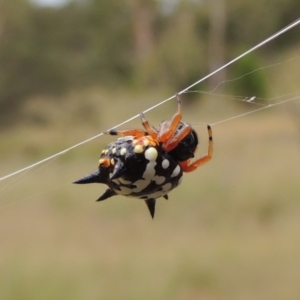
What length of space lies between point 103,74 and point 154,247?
701 centimetres

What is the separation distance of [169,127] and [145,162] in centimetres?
10

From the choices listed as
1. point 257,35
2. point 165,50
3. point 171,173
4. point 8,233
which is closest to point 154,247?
point 8,233

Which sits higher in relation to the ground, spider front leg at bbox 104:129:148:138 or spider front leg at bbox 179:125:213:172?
spider front leg at bbox 104:129:148:138

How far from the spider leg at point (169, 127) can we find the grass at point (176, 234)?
48 cm

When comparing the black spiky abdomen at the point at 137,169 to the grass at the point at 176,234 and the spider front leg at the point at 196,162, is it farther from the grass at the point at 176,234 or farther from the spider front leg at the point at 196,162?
the grass at the point at 176,234

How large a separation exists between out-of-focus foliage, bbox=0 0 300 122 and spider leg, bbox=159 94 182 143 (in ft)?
22.2

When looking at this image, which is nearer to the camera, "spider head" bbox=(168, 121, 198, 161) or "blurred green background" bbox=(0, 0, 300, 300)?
"spider head" bbox=(168, 121, 198, 161)

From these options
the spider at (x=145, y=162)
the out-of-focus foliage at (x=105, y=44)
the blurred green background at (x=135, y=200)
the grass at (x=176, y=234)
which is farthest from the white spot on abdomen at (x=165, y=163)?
the out-of-focus foliage at (x=105, y=44)

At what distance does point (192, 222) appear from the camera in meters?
2.77

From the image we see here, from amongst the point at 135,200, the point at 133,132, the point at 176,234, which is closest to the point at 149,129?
the point at 133,132

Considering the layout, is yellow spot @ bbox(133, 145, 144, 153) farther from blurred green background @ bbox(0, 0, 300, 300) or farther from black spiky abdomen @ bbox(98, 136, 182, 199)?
blurred green background @ bbox(0, 0, 300, 300)

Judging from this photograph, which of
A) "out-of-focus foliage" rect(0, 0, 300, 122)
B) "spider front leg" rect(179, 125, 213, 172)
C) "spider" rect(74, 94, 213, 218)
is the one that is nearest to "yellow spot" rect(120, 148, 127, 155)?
"spider" rect(74, 94, 213, 218)

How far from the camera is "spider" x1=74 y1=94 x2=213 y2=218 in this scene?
65cm

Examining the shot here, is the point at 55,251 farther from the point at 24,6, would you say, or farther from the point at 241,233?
the point at 24,6
